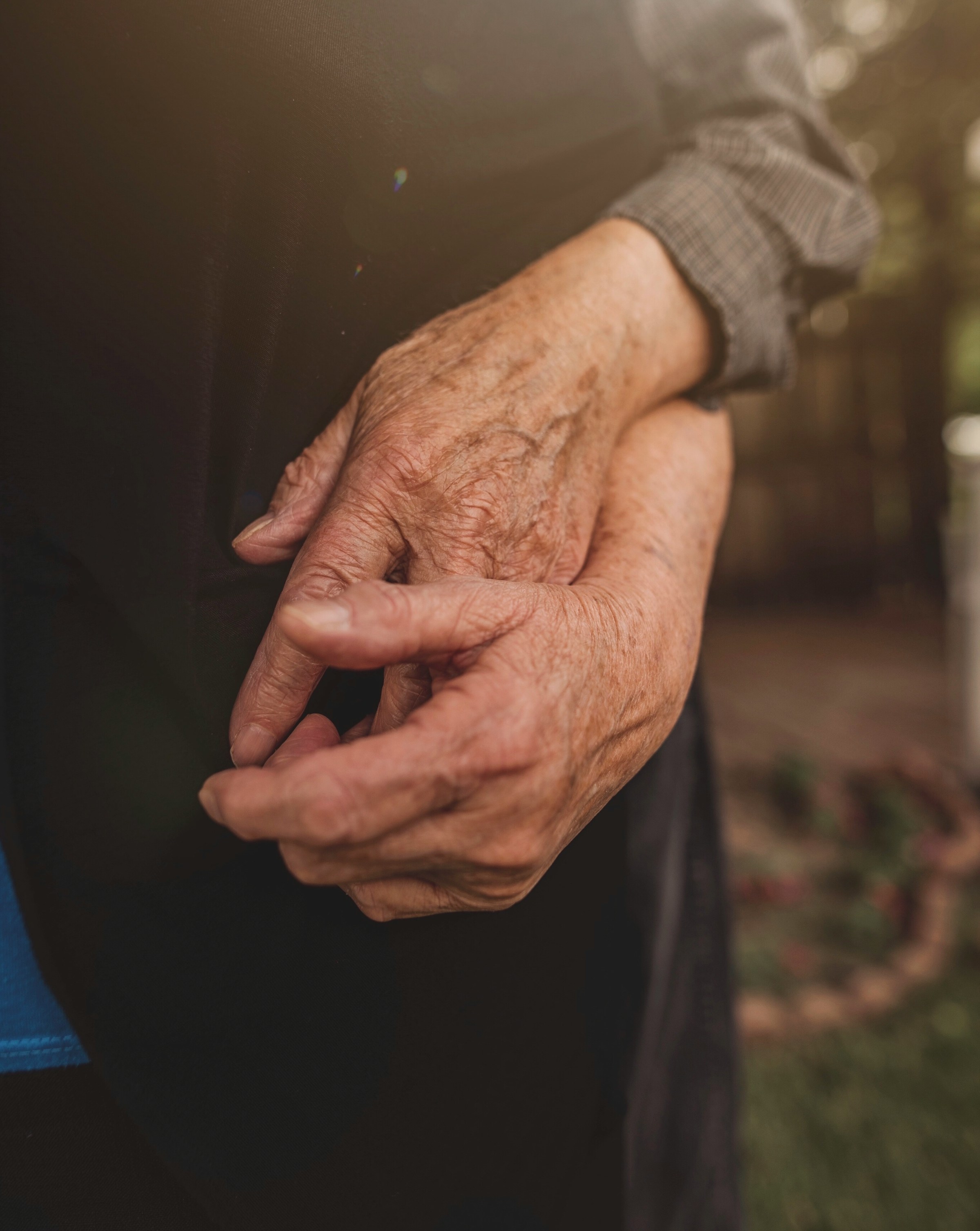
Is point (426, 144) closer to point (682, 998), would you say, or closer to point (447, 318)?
point (447, 318)

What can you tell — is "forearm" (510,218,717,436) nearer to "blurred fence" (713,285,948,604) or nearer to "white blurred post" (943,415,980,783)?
"white blurred post" (943,415,980,783)

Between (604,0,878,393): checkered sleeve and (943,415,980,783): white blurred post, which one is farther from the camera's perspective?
(943,415,980,783): white blurred post

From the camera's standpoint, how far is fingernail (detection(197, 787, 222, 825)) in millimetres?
486

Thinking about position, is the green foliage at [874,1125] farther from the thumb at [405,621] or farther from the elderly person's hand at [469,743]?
the thumb at [405,621]

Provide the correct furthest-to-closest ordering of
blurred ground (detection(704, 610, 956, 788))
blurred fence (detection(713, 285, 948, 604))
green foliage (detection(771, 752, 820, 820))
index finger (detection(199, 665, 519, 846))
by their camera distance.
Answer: blurred fence (detection(713, 285, 948, 604)) < blurred ground (detection(704, 610, 956, 788)) < green foliage (detection(771, 752, 820, 820)) < index finger (detection(199, 665, 519, 846))

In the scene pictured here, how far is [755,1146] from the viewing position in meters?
1.95

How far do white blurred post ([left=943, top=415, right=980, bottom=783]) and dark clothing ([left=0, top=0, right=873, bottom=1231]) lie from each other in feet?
9.69

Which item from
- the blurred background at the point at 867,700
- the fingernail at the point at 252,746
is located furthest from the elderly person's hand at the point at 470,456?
the blurred background at the point at 867,700

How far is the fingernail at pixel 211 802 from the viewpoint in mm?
486

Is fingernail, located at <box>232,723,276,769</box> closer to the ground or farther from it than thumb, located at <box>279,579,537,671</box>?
closer to the ground

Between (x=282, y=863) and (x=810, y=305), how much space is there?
1.06 m

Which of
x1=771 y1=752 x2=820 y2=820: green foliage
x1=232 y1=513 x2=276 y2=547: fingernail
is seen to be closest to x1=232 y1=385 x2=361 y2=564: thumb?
x1=232 y1=513 x2=276 y2=547: fingernail

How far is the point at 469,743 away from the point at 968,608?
3.36 m

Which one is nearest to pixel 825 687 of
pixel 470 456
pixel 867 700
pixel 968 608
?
pixel 867 700
